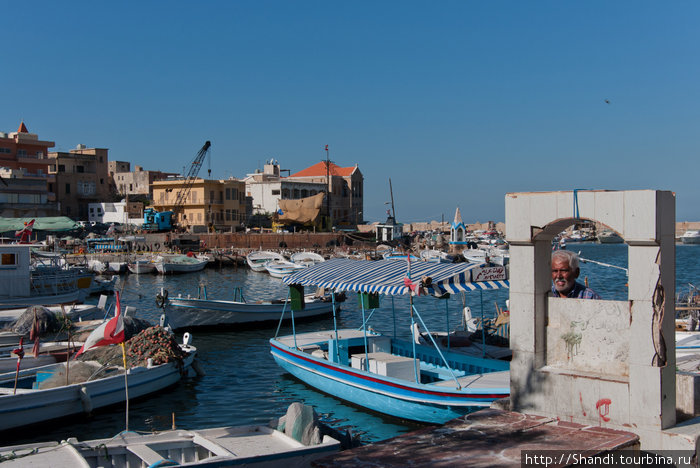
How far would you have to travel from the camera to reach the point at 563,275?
7828 millimetres

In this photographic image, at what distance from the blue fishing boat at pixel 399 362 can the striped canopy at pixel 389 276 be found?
0.07ft

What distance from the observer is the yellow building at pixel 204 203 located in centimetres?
8469

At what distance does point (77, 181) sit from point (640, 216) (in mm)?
98074

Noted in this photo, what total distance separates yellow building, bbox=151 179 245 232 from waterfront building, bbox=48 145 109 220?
12941 mm

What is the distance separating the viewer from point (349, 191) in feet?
364

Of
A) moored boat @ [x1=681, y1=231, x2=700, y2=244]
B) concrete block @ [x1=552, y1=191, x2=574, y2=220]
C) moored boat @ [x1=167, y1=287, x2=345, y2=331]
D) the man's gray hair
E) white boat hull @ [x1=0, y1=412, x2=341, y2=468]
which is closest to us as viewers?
concrete block @ [x1=552, y1=191, x2=574, y2=220]

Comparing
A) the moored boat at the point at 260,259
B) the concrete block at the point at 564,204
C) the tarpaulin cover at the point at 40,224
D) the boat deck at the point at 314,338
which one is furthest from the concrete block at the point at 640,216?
the moored boat at the point at 260,259

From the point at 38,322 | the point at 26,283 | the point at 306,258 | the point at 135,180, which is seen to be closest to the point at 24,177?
the point at 306,258

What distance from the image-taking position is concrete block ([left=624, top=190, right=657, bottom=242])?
5.89m

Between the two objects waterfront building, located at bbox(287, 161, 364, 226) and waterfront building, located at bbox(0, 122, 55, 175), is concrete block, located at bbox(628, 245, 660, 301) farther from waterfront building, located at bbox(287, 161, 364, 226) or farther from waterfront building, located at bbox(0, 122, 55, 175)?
waterfront building, located at bbox(287, 161, 364, 226)

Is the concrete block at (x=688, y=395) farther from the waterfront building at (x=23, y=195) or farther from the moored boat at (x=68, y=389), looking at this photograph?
the waterfront building at (x=23, y=195)

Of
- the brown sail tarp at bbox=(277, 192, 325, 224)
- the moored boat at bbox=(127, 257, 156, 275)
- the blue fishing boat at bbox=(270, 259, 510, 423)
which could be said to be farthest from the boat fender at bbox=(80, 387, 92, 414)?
the brown sail tarp at bbox=(277, 192, 325, 224)

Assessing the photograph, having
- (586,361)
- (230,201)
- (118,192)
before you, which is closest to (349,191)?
(230,201)

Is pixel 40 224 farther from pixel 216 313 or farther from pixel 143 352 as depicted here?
pixel 143 352
